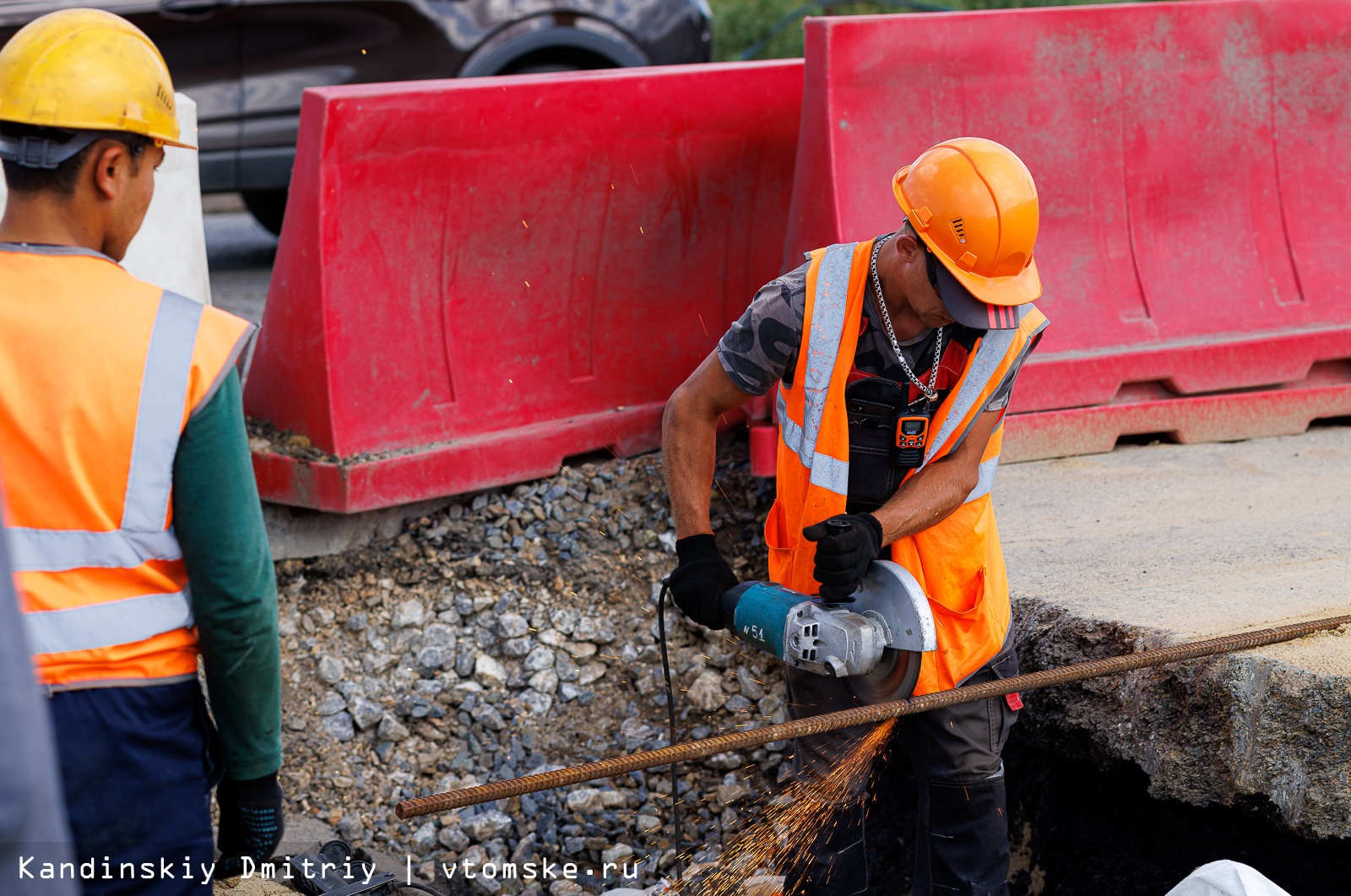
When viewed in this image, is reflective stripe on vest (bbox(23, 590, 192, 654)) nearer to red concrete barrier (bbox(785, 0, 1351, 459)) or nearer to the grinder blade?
the grinder blade

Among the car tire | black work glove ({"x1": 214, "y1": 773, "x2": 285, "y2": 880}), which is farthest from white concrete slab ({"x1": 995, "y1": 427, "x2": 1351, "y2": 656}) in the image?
the car tire

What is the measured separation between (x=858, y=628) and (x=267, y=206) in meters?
6.34

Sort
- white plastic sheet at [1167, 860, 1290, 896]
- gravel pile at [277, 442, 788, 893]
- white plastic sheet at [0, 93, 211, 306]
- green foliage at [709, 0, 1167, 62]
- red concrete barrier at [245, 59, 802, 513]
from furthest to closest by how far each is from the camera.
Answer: green foliage at [709, 0, 1167, 62] < white plastic sheet at [0, 93, 211, 306] < red concrete barrier at [245, 59, 802, 513] < gravel pile at [277, 442, 788, 893] < white plastic sheet at [1167, 860, 1290, 896]

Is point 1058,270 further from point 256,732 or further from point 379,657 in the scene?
point 256,732

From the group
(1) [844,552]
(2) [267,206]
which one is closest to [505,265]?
(1) [844,552]

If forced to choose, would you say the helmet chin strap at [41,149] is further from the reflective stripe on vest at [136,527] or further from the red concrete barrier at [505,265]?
the red concrete barrier at [505,265]

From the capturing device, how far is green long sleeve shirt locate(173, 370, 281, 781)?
183 cm

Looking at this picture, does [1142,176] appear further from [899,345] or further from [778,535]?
[778,535]

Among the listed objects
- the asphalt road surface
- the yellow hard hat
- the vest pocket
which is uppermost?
the yellow hard hat

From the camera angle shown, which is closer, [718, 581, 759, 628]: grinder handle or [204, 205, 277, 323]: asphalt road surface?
[718, 581, 759, 628]: grinder handle

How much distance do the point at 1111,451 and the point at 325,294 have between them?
9.58 ft

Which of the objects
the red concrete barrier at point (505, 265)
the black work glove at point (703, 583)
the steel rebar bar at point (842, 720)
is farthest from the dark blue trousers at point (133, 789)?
the red concrete barrier at point (505, 265)

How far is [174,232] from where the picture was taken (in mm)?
4391

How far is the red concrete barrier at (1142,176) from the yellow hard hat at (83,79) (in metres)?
2.72
